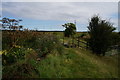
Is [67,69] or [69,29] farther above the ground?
[69,29]

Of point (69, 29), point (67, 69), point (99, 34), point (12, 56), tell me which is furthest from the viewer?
point (69, 29)

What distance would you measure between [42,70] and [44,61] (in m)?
0.60

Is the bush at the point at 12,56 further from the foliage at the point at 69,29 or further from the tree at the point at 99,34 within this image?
the foliage at the point at 69,29

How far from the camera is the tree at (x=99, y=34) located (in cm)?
809

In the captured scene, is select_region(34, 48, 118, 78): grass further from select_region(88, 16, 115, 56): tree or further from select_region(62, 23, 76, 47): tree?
select_region(62, 23, 76, 47): tree

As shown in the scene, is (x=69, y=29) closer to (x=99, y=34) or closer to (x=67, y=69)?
(x=99, y=34)

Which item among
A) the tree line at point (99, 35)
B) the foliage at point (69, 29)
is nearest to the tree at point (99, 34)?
the tree line at point (99, 35)

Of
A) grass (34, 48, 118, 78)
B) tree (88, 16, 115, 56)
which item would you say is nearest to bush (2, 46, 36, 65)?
grass (34, 48, 118, 78)

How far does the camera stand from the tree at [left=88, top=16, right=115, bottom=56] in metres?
8.09

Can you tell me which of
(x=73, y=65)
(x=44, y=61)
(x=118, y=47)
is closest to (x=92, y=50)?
(x=118, y=47)

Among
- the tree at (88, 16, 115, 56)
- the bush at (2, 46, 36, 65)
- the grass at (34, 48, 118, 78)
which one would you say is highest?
the tree at (88, 16, 115, 56)

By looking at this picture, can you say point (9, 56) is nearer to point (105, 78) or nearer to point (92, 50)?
point (105, 78)

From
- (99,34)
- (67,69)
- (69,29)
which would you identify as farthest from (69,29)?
(67,69)

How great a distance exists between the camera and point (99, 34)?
8117mm
